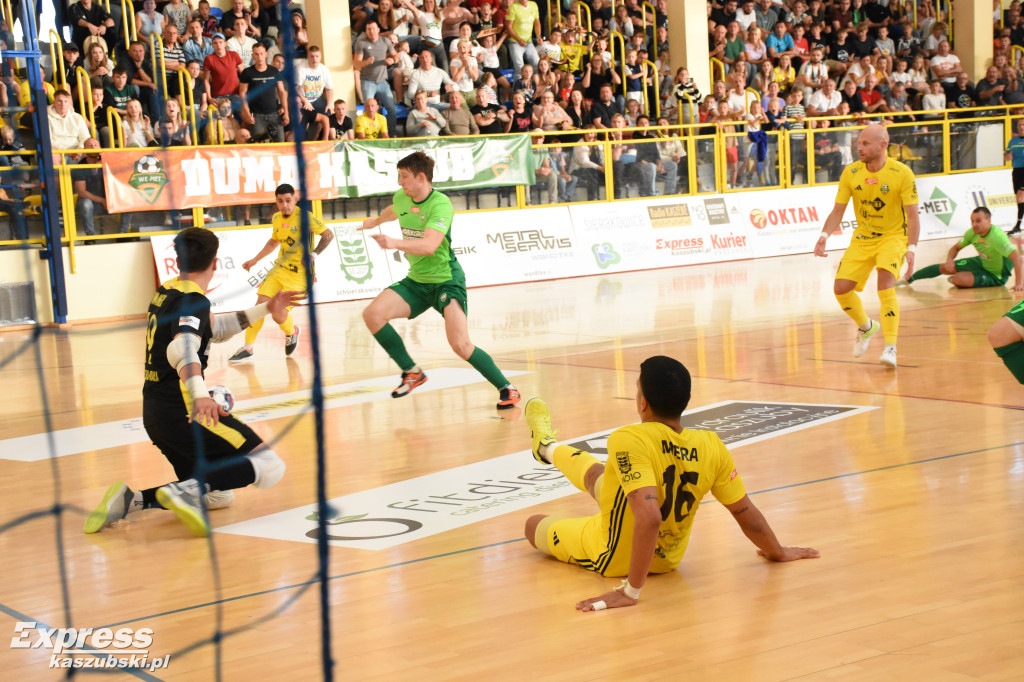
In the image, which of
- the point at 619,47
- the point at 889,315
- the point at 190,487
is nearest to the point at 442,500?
the point at 190,487

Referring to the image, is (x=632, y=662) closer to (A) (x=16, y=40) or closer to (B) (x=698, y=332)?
(B) (x=698, y=332)

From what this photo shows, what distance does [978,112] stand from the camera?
25859 mm

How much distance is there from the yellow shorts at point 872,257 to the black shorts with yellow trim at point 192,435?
5.64 metres

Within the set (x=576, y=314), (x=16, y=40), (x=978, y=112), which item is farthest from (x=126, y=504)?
(x=978, y=112)

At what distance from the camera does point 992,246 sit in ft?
47.5

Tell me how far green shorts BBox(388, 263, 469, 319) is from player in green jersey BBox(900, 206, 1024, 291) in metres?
7.68

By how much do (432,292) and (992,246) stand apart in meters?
9.08

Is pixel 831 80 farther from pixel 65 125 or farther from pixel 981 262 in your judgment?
pixel 65 125

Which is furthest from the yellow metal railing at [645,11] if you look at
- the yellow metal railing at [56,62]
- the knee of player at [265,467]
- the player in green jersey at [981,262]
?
the knee of player at [265,467]

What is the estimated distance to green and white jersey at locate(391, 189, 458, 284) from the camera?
8.35m

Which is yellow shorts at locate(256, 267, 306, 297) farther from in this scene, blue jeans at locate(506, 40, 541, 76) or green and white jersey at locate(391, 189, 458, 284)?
blue jeans at locate(506, 40, 541, 76)

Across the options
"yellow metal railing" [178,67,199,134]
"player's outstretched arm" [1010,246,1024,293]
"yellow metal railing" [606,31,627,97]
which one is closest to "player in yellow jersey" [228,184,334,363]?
"yellow metal railing" [178,67,199,134]

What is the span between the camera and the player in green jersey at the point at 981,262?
14312 mm

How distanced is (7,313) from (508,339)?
21.1 feet
